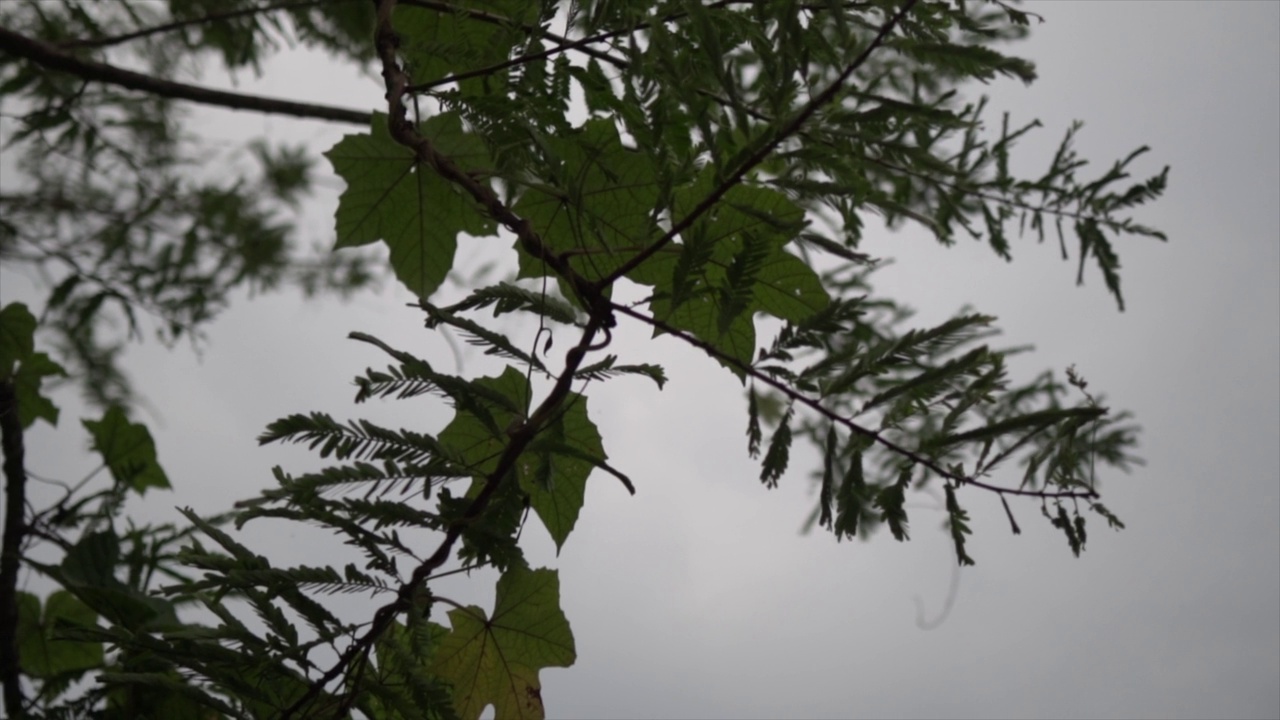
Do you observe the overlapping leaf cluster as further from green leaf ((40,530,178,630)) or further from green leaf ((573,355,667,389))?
green leaf ((40,530,178,630))

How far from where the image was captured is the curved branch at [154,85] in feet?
3.91

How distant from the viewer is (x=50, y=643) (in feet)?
4.48

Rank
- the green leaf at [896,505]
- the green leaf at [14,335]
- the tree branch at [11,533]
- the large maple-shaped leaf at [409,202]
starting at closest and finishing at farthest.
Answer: the green leaf at [896,505], the large maple-shaped leaf at [409,202], the tree branch at [11,533], the green leaf at [14,335]

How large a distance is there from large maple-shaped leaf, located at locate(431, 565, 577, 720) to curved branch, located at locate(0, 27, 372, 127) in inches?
25.6

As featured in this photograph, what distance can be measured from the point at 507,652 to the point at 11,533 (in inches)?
30.9

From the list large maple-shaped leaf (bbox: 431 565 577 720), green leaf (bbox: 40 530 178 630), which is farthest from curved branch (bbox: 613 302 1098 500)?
green leaf (bbox: 40 530 178 630)

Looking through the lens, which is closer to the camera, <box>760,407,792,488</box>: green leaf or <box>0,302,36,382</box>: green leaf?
<box>760,407,792,488</box>: green leaf

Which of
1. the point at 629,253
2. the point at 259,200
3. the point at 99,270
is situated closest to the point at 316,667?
the point at 629,253

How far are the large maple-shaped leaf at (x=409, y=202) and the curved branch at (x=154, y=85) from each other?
10.0 inches

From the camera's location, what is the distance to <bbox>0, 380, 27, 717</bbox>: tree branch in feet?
3.66

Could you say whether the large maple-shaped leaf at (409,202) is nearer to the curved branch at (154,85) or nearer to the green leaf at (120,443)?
the curved branch at (154,85)

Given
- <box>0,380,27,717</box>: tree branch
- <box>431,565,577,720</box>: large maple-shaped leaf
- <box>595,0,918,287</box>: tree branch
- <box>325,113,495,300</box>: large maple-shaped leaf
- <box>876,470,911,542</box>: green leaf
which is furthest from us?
<box>0,380,27,717</box>: tree branch

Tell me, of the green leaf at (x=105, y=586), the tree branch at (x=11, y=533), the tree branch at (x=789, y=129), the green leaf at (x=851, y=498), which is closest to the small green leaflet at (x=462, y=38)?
the tree branch at (x=789, y=129)

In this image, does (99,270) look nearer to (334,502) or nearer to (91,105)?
(91,105)
